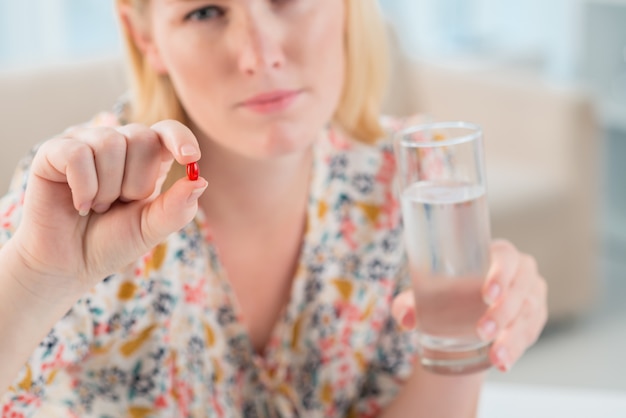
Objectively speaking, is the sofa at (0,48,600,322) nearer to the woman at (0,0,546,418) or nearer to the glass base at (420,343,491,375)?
the woman at (0,0,546,418)

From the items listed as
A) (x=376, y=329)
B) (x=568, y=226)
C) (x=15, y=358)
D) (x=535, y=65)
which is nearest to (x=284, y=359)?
(x=376, y=329)

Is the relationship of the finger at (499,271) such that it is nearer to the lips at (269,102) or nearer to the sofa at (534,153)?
the lips at (269,102)

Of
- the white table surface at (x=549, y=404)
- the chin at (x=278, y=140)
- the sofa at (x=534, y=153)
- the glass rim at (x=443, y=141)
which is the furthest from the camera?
the sofa at (x=534, y=153)

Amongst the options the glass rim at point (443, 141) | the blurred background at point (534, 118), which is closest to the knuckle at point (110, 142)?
the glass rim at point (443, 141)

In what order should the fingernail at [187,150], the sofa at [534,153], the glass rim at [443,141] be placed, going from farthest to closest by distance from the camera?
the sofa at [534,153]
the glass rim at [443,141]
the fingernail at [187,150]

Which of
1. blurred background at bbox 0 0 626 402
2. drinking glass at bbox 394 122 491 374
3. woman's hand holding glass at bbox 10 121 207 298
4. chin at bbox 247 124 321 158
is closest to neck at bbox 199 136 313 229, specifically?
chin at bbox 247 124 321 158

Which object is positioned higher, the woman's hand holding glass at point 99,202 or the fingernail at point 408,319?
the woman's hand holding glass at point 99,202

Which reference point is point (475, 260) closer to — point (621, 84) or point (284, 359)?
point (284, 359)
